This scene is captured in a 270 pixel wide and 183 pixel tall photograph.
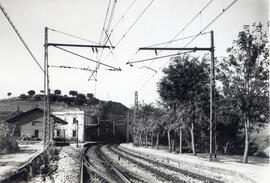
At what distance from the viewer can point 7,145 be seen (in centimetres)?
3216

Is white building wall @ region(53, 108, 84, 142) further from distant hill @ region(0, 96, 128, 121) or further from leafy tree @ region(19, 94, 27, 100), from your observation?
leafy tree @ region(19, 94, 27, 100)

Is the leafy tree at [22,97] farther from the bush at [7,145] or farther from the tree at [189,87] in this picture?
the tree at [189,87]

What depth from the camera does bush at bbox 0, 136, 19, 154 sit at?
3126 centimetres

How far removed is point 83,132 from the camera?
253ft

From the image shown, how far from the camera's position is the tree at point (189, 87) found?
28203mm

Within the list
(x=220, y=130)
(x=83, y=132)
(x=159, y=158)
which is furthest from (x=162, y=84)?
(x=83, y=132)

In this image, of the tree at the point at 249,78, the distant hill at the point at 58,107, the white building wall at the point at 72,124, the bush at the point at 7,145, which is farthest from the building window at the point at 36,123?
the tree at the point at 249,78

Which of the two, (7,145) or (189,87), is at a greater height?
(189,87)

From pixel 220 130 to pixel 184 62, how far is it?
41.3 ft

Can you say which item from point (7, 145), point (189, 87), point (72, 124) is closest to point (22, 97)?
point (72, 124)

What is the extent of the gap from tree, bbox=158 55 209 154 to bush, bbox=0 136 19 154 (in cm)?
1689

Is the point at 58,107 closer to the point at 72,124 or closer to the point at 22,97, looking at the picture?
the point at 72,124

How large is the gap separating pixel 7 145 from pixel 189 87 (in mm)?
19487

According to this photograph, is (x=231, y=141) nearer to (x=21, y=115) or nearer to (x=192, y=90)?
(x=192, y=90)
